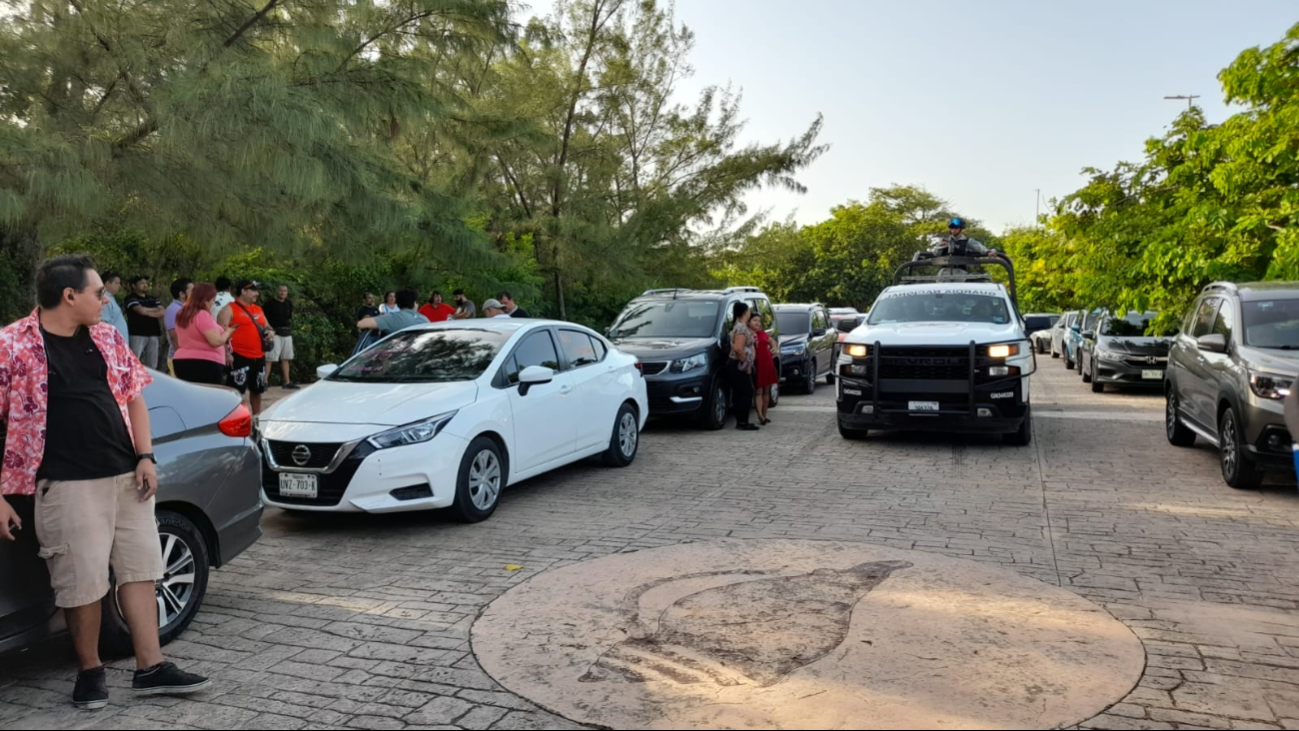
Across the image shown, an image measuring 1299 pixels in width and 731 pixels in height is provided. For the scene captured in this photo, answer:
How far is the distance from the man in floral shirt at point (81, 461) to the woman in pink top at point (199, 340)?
5452 millimetres

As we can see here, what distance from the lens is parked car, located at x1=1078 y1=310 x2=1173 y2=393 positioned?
1812 cm

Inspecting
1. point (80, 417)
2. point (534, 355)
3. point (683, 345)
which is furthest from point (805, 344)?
point (80, 417)

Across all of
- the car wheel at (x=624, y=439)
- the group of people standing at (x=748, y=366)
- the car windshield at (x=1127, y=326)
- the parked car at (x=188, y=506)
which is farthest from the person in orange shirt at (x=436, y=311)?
the car windshield at (x=1127, y=326)

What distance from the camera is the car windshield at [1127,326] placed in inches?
750

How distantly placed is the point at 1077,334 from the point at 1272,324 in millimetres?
15918

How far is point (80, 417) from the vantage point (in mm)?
4168

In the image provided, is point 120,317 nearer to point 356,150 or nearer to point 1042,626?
point 356,150

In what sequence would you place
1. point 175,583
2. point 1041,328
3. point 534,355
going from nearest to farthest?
1. point 175,583
2. point 534,355
3. point 1041,328

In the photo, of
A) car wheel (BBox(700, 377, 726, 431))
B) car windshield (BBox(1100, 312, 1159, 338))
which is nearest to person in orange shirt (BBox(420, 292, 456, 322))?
car wheel (BBox(700, 377, 726, 431))

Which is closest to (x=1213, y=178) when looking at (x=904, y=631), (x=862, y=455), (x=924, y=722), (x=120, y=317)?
(x=862, y=455)

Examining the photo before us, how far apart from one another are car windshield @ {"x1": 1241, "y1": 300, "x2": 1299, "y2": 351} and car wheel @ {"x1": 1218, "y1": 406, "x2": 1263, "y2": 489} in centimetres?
71

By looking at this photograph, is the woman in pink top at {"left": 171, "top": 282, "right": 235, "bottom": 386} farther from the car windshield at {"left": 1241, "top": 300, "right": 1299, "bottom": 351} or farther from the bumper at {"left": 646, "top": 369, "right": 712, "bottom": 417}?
the car windshield at {"left": 1241, "top": 300, "right": 1299, "bottom": 351}

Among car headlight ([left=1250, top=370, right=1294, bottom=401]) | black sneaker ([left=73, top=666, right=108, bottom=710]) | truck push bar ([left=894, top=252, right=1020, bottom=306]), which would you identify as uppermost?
truck push bar ([left=894, top=252, right=1020, bottom=306])

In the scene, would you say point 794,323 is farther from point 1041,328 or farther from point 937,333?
point 1041,328
